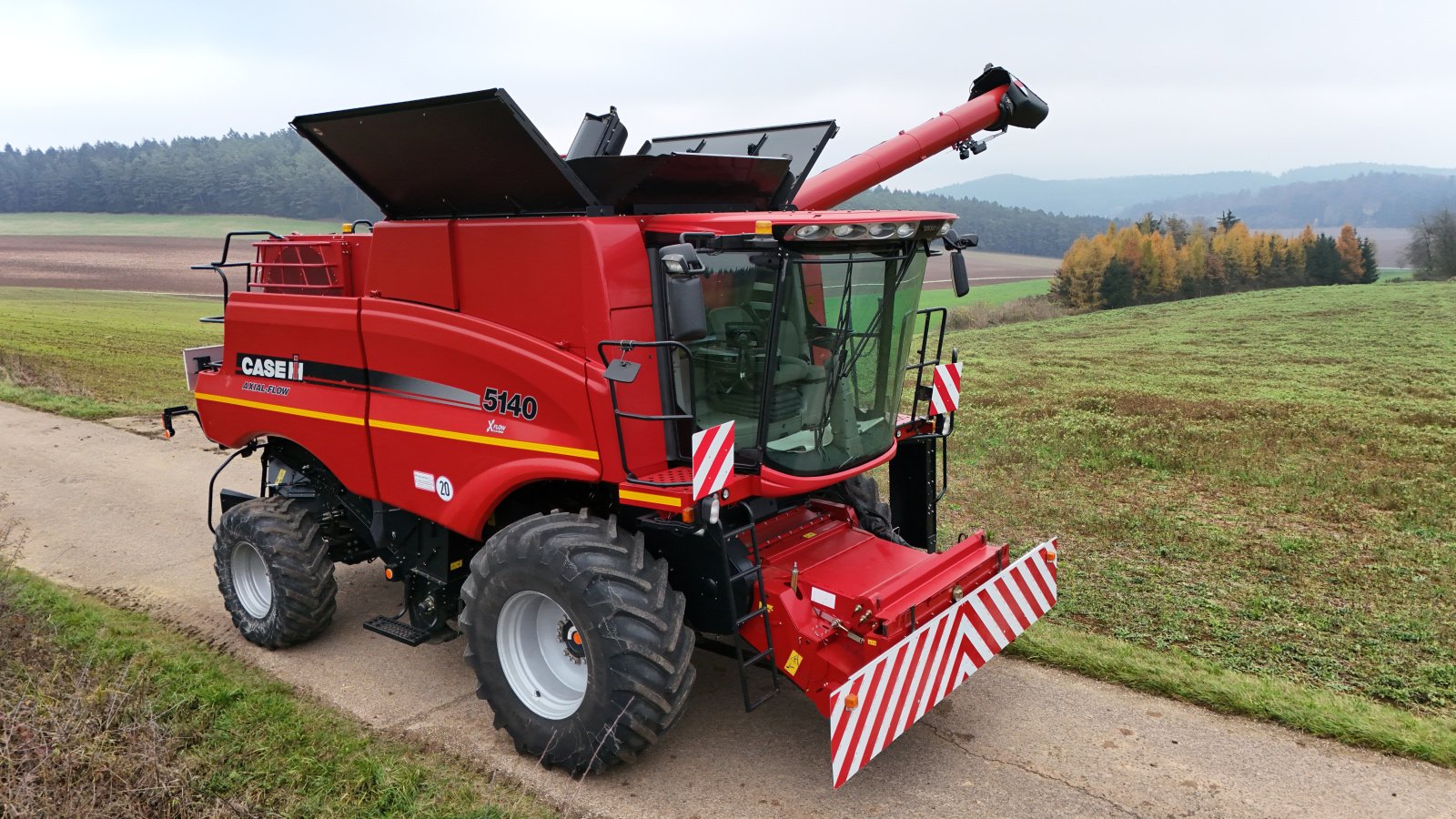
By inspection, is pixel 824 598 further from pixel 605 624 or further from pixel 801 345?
pixel 801 345

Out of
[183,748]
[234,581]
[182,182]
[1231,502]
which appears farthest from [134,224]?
[1231,502]

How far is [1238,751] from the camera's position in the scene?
5.08 meters

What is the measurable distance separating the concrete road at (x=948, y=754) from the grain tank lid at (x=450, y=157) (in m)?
2.96

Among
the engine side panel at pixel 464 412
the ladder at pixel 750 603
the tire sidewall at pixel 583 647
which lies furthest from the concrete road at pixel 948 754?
the engine side panel at pixel 464 412

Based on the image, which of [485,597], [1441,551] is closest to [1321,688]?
[1441,551]

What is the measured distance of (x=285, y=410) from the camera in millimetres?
6523

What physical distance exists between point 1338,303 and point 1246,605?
31.4 metres

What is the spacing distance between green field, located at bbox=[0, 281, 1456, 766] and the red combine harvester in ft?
5.17

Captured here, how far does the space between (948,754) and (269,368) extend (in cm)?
507

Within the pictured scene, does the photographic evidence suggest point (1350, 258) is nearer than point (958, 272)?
No

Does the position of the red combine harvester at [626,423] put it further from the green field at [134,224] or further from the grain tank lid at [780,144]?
the green field at [134,224]

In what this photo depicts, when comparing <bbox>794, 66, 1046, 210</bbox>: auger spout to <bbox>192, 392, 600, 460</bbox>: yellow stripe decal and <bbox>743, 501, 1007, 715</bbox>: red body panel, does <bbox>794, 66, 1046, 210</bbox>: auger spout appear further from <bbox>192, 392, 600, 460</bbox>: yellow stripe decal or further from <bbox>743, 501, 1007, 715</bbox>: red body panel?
<bbox>192, 392, 600, 460</bbox>: yellow stripe decal

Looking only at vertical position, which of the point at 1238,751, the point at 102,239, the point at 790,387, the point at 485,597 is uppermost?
the point at 102,239

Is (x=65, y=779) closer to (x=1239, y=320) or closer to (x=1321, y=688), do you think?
(x=1321, y=688)
